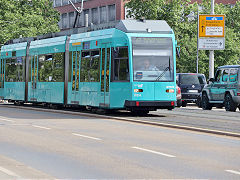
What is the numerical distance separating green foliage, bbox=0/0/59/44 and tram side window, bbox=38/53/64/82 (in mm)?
30271

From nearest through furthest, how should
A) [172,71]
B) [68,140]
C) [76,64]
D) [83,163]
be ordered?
1. [83,163]
2. [68,140]
3. [172,71]
4. [76,64]

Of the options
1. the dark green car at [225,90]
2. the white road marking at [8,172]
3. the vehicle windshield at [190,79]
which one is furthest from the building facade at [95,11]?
the white road marking at [8,172]

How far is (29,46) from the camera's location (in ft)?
106

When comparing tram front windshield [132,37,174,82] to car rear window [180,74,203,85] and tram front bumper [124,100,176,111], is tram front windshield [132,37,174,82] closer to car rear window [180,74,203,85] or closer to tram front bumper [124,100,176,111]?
tram front bumper [124,100,176,111]

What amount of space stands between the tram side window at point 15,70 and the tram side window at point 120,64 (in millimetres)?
10444

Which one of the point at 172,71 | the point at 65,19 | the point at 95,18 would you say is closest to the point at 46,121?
the point at 172,71

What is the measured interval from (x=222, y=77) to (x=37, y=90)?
849cm

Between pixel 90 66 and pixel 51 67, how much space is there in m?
4.58

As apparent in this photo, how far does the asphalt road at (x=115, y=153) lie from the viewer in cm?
957

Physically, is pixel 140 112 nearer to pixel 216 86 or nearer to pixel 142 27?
pixel 142 27

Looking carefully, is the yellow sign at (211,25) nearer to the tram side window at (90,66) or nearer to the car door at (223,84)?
the car door at (223,84)

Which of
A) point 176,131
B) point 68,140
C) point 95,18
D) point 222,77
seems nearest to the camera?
point 68,140

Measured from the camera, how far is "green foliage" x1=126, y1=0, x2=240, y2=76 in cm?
4919

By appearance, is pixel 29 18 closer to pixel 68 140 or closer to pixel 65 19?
pixel 65 19
